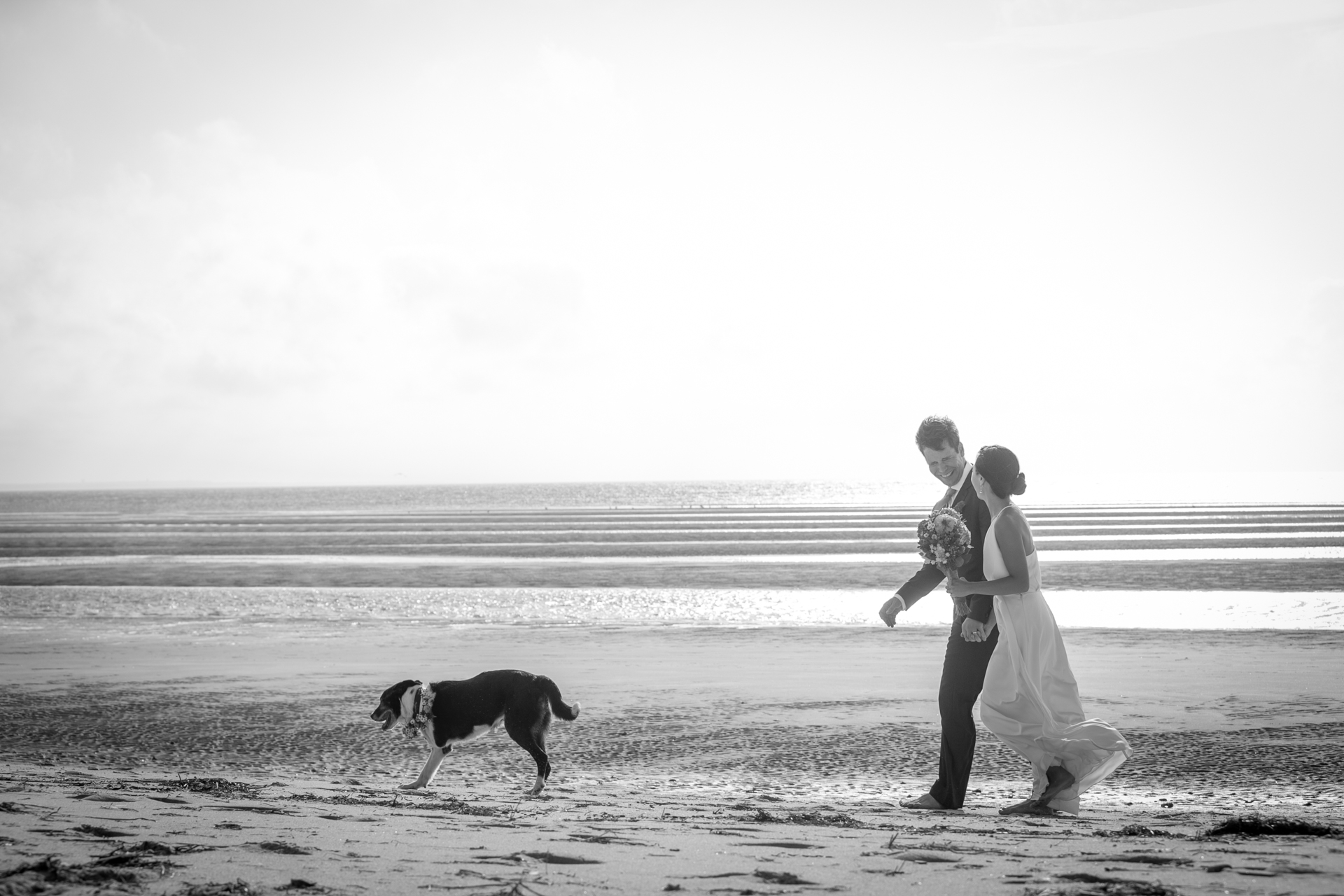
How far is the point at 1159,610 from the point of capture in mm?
18203

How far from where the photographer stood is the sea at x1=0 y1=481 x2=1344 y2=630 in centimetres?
1852

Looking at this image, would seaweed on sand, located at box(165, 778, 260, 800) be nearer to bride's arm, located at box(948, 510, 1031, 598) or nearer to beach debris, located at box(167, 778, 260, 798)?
beach debris, located at box(167, 778, 260, 798)

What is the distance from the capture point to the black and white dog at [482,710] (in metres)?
7.05

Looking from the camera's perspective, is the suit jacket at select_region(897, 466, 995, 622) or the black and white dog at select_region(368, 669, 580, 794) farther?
the black and white dog at select_region(368, 669, 580, 794)

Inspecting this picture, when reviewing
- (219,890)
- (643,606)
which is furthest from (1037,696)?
(643,606)

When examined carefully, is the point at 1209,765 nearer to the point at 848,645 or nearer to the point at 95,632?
the point at 848,645

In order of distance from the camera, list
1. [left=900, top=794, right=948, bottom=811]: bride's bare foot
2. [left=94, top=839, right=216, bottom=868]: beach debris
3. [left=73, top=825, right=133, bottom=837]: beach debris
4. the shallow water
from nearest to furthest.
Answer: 1. [left=94, top=839, right=216, bottom=868]: beach debris
2. [left=73, top=825, right=133, bottom=837]: beach debris
3. [left=900, top=794, right=948, bottom=811]: bride's bare foot
4. the shallow water

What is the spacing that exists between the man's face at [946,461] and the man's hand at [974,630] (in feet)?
2.76

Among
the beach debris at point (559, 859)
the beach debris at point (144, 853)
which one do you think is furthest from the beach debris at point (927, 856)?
the beach debris at point (144, 853)

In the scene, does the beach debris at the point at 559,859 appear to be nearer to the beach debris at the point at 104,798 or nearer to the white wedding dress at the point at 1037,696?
the beach debris at the point at 104,798

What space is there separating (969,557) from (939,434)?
0.75 m

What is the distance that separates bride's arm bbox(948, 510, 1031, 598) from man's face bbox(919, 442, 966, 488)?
0.44 m

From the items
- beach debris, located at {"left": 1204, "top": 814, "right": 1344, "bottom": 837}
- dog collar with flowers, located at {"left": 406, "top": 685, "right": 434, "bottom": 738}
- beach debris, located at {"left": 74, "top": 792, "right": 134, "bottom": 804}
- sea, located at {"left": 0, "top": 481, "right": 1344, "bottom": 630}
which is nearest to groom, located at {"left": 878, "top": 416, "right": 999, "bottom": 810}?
beach debris, located at {"left": 1204, "top": 814, "right": 1344, "bottom": 837}

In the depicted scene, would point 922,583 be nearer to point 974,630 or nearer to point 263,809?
point 974,630
